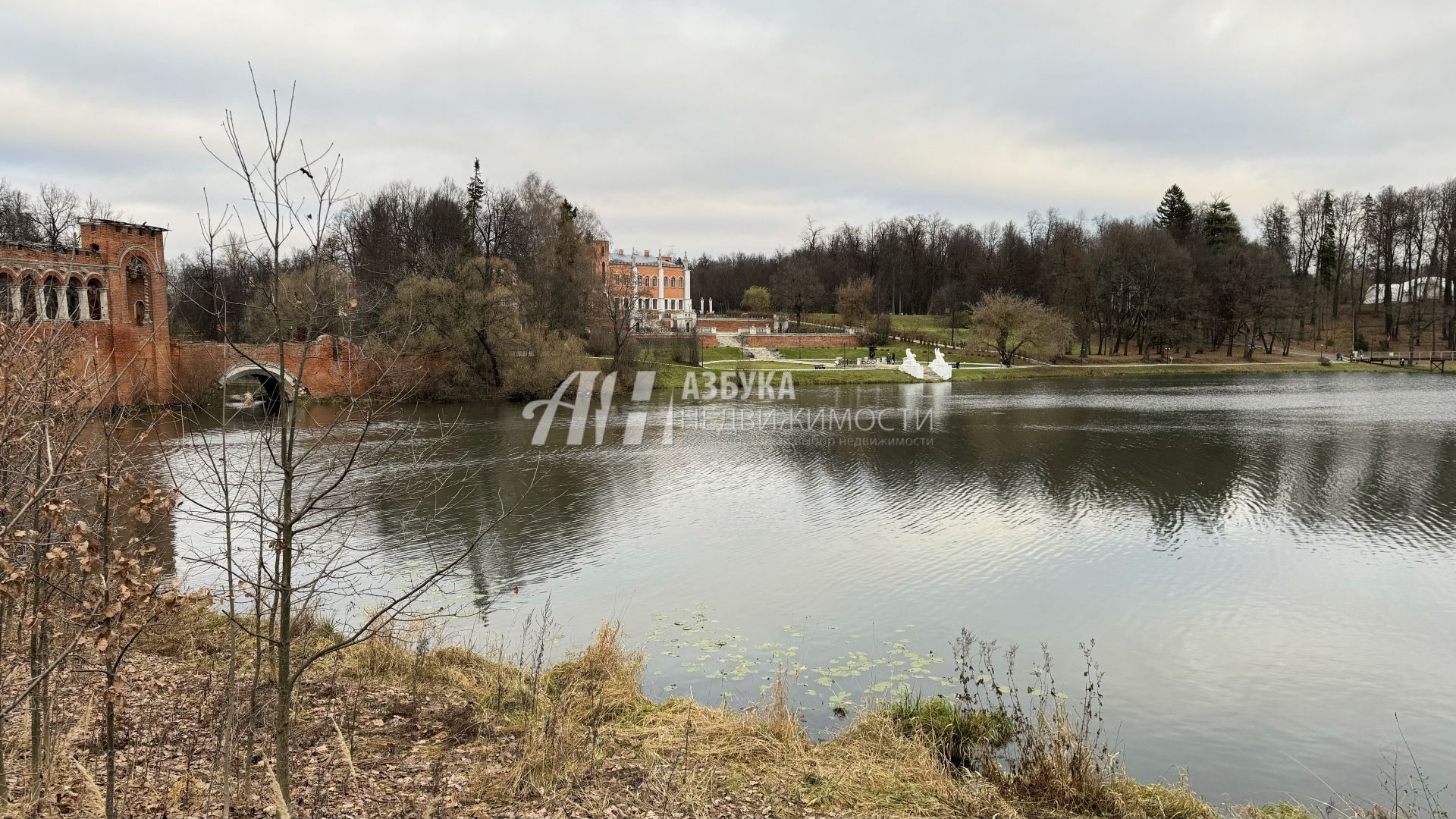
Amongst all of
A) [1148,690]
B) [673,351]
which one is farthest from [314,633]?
[673,351]

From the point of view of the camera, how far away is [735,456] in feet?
66.2

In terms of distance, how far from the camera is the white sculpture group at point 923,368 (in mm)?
45219

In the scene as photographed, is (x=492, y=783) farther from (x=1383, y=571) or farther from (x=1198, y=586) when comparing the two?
(x=1383, y=571)

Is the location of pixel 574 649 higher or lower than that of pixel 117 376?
lower

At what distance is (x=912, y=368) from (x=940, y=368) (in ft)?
4.84

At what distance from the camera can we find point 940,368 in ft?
150

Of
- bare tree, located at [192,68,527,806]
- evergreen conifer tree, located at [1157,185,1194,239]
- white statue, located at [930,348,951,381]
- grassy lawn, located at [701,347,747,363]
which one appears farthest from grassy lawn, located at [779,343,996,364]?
bare tree, located at [192,68,527,806]

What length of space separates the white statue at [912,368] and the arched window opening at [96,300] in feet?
115

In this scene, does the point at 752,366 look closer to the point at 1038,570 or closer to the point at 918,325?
the point at 918,325

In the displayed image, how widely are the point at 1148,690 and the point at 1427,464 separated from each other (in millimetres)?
14912

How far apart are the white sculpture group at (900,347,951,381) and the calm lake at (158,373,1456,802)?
74.2 ft

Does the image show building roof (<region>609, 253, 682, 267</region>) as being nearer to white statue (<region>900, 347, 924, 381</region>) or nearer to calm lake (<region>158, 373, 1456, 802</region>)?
white statue (<region>900, 347, 924, 381</region>)

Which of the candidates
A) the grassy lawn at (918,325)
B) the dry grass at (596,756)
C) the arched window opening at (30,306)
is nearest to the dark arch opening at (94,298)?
the arched window opening at (30,306)

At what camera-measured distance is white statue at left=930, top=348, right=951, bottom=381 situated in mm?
45125
